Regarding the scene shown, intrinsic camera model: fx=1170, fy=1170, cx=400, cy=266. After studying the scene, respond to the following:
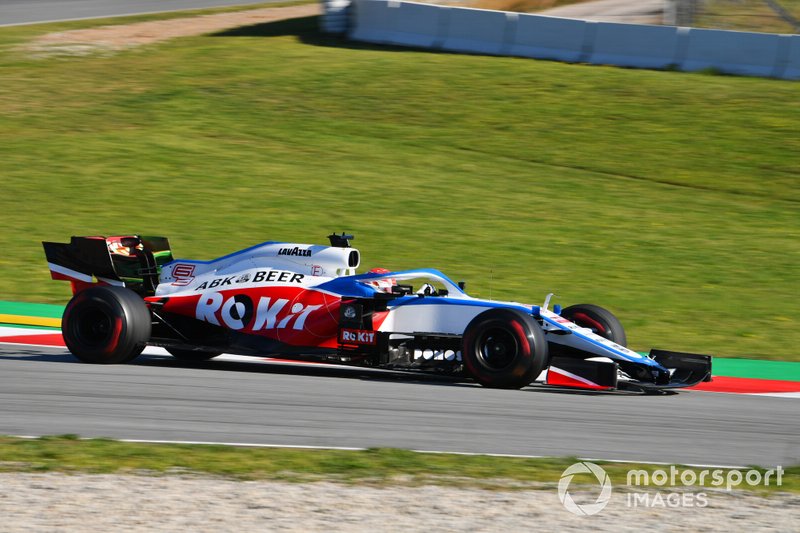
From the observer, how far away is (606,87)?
22094 mm

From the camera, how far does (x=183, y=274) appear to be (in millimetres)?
10203

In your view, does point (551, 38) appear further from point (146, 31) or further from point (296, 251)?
point (296, 251)

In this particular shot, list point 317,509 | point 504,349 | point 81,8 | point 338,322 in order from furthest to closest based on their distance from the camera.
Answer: point 81,8
point 338,322
point 504,349
point 317,509

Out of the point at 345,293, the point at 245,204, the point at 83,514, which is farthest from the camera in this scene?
the point at 245,204

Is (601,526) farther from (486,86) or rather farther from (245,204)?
(486,86)

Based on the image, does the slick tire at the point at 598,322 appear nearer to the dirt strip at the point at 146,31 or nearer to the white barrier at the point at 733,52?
the white barrier at the point at 733,52

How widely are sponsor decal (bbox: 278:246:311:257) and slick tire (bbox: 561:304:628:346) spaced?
223 centimetres

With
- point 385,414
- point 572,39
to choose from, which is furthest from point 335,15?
point 385,414

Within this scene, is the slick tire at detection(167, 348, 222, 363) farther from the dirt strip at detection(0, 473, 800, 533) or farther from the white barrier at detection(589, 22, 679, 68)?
the white barrier at detection(589, 22, 679, 68)

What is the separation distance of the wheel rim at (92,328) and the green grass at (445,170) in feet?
13.2

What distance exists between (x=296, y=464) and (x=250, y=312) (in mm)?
3342

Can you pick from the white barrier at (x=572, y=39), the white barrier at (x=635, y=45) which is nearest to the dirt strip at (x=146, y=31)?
the white barrier at (x=572, y=39)

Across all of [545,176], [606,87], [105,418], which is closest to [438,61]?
[606,87]

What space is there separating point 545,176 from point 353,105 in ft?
16.2
